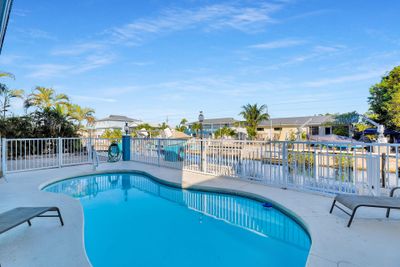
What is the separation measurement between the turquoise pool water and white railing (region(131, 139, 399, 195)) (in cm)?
115

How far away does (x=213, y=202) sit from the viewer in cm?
521

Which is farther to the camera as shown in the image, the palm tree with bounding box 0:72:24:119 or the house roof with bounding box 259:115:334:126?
the house roof with bounding box 259:115:334:126

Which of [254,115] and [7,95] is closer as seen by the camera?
[7,95]

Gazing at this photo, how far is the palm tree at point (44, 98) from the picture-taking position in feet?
44.6

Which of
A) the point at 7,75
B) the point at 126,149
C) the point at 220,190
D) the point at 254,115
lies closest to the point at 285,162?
the point at 220,190

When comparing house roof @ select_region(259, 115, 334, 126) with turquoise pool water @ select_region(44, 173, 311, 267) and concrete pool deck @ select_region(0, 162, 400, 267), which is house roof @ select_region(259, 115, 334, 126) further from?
concrete pool deck @ select_region(0, 162, 400, 267)

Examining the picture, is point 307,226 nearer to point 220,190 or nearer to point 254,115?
point 220,190

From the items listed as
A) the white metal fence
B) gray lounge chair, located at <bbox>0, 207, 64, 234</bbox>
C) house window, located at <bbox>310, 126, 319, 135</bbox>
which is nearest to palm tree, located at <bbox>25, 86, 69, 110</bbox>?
the white metal fence

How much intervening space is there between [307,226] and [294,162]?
211 cm

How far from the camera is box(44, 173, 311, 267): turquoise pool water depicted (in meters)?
2.90

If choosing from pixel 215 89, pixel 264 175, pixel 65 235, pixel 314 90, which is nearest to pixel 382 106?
pixel 314 90

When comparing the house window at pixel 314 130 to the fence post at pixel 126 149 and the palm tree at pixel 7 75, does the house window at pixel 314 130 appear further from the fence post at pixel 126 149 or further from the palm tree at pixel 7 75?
the palm tree at pixel 7 75

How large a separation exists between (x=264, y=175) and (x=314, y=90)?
22.9m

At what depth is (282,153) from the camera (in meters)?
5.38
